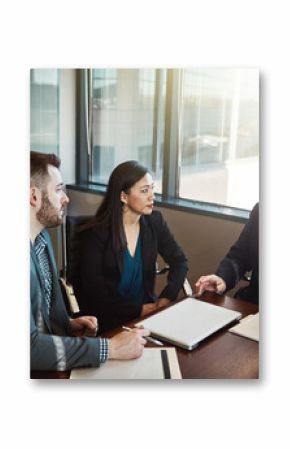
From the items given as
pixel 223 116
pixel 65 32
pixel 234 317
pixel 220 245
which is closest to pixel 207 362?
pixel 234 317

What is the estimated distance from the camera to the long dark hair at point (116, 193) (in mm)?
1715

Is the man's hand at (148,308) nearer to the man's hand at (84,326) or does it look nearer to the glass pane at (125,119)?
the man's hand at (84,326)

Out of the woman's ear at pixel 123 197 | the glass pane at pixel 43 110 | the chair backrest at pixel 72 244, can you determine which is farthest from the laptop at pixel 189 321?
the glass pane at pixel 43 110

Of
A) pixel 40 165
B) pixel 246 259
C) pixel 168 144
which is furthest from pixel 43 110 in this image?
pixel 246 259

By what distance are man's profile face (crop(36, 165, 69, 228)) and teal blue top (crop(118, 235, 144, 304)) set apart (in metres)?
0.25

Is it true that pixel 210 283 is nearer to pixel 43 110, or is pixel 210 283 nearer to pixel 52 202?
pixel 52 202

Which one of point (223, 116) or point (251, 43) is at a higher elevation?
point (251, 43)

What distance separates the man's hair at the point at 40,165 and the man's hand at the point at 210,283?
0.60 meters

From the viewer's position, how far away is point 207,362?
158 cm

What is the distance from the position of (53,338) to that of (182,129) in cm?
78

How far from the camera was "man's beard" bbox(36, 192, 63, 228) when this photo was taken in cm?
170

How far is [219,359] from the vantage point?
1586mm

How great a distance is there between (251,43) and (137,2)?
0.39 metres

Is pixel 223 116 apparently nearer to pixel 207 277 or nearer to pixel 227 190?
pixel 227 190
